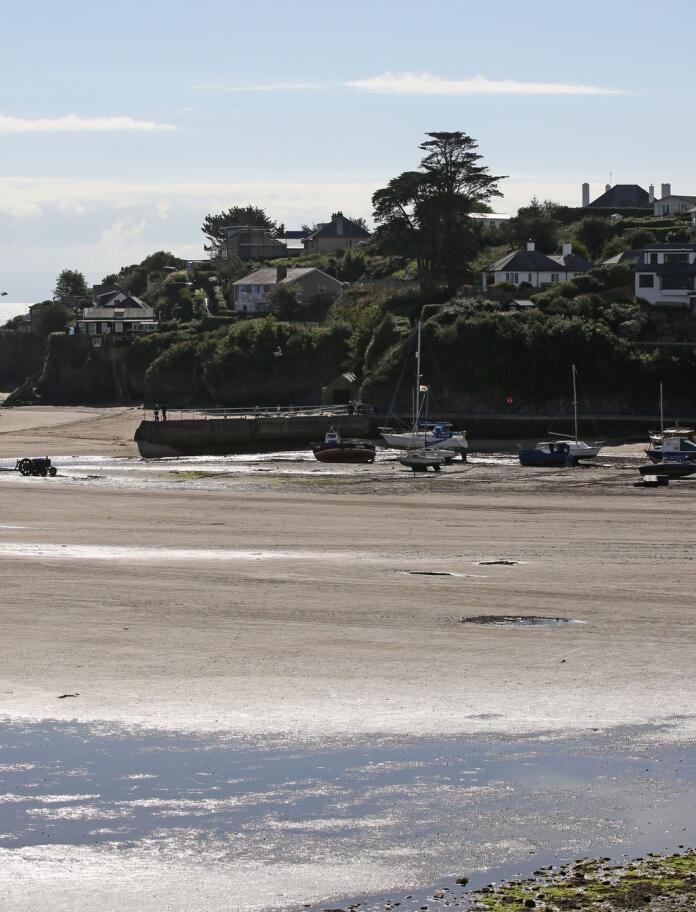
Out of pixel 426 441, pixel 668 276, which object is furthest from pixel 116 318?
pixel 426 441

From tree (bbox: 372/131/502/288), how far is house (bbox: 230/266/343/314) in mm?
17717

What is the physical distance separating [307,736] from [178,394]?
293 ft

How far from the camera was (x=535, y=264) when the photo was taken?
326ft

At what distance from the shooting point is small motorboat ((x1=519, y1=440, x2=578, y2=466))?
2498 inches

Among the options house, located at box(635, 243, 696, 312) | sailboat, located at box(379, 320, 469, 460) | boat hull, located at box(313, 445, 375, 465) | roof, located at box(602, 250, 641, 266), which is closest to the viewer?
boat hull, located at box(313, 445, 375, 465)

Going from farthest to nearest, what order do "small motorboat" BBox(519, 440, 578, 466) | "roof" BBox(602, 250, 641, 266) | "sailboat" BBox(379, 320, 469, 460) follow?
"roof" BBox(602, 250, 641, 266) → "sailboat" BBox(379, 320, 469, 460) → "small motorboat" BBox(519, 440, 578, 466)

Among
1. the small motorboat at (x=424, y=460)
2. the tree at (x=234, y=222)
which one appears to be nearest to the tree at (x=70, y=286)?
the tree at (x=234, y=222)

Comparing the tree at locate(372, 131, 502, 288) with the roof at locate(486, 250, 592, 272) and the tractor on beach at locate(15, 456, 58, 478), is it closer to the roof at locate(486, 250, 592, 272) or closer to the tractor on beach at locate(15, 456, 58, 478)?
the roof at locate(486, 250, 592, 272)

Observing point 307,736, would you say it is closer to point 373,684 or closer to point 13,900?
point 373,684

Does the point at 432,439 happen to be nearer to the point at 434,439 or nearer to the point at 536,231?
the point at 434,439

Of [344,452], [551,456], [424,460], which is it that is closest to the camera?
[424,460]

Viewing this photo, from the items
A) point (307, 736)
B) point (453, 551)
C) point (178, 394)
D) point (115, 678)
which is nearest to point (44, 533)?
point (453, 551)

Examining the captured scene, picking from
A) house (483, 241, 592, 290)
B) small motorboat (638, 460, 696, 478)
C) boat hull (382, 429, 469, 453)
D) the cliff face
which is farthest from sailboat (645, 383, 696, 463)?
the cliff face

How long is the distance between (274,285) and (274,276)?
2.36 metres
